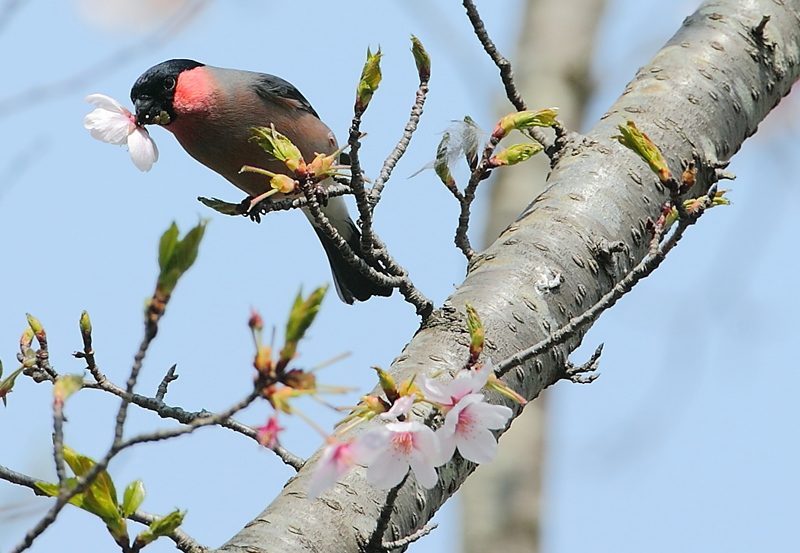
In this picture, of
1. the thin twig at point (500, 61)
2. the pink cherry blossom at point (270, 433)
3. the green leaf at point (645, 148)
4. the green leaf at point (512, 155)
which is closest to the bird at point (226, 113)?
the thin twig at point (500, 61)

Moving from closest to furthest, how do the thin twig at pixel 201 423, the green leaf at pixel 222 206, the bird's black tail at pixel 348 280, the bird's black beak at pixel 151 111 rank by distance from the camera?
the thin twig at pixel 201 423 → the green leaf at pixel 222 206 → the bird's black beak at pixel 151 111 → the bird's black tail at pixel 348 280

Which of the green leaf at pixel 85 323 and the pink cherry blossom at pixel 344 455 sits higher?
the green leaf at pixel 85 323

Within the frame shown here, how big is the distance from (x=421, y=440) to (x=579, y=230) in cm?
124

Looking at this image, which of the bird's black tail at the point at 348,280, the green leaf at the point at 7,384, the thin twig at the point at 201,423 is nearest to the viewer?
the thin twig at the point at 201,423

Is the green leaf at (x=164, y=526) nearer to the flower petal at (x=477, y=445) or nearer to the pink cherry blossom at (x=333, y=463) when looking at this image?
the pink cherry blossom at (x=333, y=463)

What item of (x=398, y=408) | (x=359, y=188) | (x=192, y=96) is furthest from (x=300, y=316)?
(x=192, y=96)

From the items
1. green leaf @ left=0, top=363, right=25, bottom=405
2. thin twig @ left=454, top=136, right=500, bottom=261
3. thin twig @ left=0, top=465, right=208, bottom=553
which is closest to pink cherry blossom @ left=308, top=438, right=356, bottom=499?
thin twig @ left=0, top=465, right=208, bottom=553

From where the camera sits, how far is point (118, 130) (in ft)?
7.89

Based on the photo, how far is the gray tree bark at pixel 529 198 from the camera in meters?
5.41

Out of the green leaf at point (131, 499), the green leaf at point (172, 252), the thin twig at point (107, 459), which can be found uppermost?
the green leaf at point (172, 252)

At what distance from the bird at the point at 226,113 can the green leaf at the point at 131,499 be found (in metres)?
2.43

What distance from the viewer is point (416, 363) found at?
86.6 inches

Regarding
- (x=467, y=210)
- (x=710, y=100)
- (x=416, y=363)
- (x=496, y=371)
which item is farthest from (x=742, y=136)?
(x=496, y=371)

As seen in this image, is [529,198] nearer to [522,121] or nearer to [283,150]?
[522,121]
